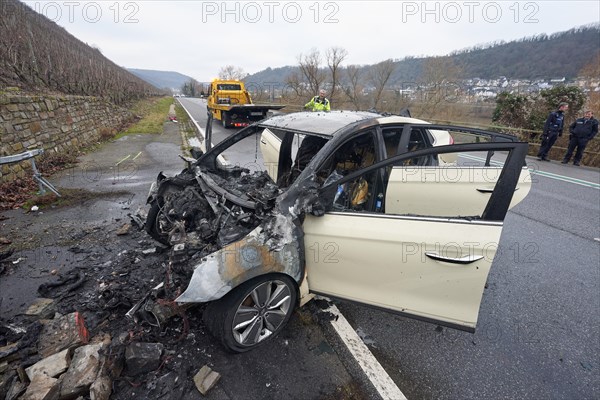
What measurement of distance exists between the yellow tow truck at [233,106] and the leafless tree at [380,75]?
17208mm

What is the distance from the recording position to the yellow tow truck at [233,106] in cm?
1356

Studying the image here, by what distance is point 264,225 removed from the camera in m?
2.14

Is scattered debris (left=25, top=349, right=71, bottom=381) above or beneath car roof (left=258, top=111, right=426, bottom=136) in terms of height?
beneath

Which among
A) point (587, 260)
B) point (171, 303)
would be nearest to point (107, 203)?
point (171, 303)

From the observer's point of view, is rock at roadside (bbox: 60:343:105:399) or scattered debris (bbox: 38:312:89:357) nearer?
rock at roadside (bbox: 60:343:105:399)

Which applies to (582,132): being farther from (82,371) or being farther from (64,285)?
(64,285)

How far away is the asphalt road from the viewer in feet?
6.75

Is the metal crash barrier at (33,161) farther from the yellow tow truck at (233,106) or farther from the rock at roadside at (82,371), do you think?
the yellow tow truck at (233,106)

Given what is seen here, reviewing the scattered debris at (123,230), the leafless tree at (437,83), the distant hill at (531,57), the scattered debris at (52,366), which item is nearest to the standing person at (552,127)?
the scattered debris at (123,230)

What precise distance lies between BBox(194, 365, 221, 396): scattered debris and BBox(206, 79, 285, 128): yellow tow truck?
10737 millimetres

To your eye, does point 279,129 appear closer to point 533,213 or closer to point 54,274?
point 54,274

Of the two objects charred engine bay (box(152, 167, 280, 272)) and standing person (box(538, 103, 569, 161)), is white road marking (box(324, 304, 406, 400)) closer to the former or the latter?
charred engine bay (box(152, 167, 280, 272))

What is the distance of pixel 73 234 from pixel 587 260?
21.2 feet

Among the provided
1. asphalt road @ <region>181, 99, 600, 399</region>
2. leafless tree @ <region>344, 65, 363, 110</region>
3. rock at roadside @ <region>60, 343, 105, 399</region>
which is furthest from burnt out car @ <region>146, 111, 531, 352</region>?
leafless tree @ <region>344, 65, 363, 110</region>
